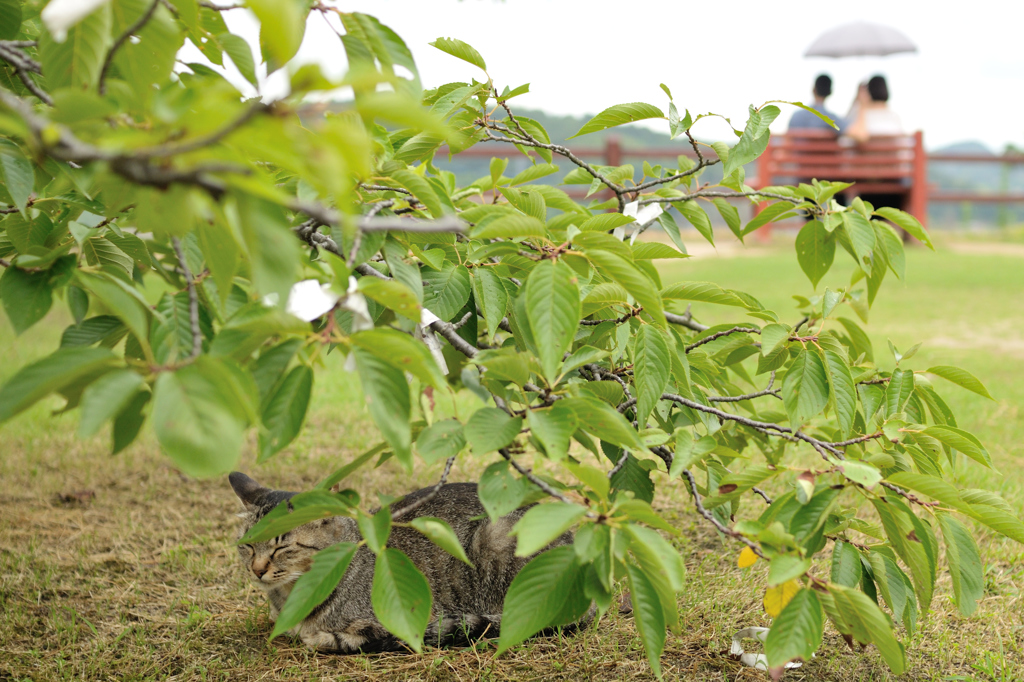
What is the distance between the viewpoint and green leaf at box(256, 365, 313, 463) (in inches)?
40.0

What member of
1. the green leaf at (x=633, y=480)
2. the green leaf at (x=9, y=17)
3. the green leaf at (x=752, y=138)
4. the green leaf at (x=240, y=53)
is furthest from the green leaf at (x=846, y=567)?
the green leaf at (x=9, y=17)

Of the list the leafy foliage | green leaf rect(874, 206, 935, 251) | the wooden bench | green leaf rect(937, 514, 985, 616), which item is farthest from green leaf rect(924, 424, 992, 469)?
the wooden bench

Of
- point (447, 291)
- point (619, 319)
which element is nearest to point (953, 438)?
point (619, 319)

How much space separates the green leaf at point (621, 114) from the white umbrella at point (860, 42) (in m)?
14.0

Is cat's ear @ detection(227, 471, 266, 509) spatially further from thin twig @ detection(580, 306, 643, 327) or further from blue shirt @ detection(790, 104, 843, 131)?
blue shirt @ detection(790, 104, 843, 131)

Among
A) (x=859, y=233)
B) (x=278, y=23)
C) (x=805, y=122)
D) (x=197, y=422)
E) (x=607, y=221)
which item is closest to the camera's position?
(x=278, y=23)

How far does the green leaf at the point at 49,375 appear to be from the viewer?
856 millimetres

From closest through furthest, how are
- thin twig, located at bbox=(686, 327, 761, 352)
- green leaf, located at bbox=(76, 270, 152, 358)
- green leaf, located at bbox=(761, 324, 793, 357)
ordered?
1. green leaf, located at bbox=(76, 270, 152, 358)
2. green leaf, located at bbox=(761, 324, 793, 357)
3. thin twig, located at bbox=(686, 327, 761, 352)

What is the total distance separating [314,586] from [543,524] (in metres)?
0.39

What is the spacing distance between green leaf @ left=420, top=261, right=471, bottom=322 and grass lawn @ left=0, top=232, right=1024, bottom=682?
652mm

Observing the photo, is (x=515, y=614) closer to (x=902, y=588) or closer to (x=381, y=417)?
(x=381, y=417)

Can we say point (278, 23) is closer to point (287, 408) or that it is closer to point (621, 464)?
point (287, 408)

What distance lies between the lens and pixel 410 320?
4.10 feet

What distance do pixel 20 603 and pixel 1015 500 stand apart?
11.2 feet
